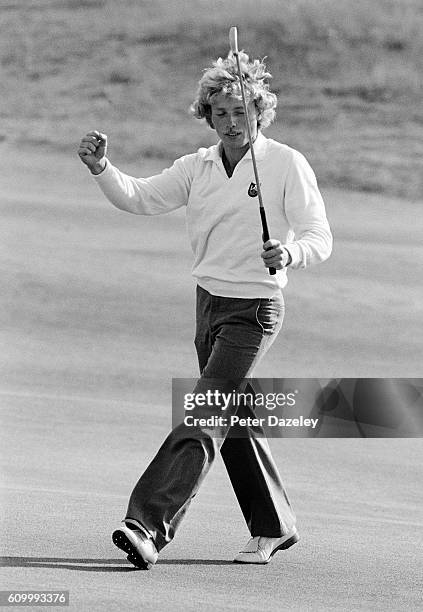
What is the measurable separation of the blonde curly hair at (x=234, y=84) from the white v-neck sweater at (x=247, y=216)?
4.4 inches

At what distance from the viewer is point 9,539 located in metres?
5.30

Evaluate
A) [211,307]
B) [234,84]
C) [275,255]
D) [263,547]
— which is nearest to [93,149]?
[234,84]

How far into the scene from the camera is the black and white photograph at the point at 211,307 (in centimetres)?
511

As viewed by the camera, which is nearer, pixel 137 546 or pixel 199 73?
pixel 137 546

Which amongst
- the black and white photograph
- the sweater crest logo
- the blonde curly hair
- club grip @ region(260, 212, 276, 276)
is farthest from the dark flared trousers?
the blonde curly hair

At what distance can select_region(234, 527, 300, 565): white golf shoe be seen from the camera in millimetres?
5258

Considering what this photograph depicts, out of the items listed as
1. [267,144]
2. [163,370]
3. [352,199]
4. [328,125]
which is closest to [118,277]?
[163,370]

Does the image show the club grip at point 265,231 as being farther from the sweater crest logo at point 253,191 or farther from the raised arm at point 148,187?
the raised arm at point 148,187

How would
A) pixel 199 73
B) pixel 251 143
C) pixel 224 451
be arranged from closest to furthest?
pixel 251 143, pixel 224 451, pixel 199 73

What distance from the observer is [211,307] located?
207 inches

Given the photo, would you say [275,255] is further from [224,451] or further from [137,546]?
[137,546]

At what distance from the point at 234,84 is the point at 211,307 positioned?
27.3 inches

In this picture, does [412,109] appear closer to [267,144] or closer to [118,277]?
[118,277]

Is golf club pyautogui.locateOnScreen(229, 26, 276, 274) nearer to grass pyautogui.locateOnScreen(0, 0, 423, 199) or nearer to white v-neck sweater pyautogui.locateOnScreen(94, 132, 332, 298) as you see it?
white v-neck sweater pyautogui.locateOnScreen(94, 132, 332, 298)
